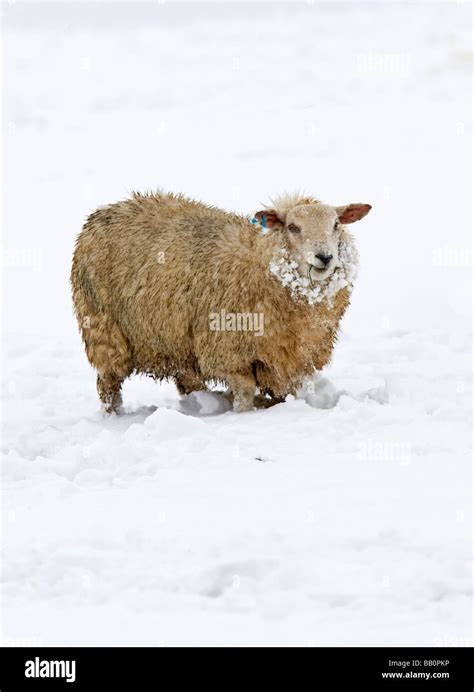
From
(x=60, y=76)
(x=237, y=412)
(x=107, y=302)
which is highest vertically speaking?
(x=60, y=76)

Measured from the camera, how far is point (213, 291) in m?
8.00

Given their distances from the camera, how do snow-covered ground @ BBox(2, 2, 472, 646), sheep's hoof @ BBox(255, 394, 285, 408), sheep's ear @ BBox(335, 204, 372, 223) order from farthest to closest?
sheep's hoof @ BBox(255, 394, 285, 408) < sheep's ear @ BBox(335, 204, 372, 223) < snow-covered ground @ BBox(2, 2, 472, 646)

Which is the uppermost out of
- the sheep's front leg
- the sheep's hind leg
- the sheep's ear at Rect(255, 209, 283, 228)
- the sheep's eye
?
the sheep's ear at Rect(255, 209, 283, 228)

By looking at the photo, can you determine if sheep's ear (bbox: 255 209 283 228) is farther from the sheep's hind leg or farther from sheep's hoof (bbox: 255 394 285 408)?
the sheep's hind leg

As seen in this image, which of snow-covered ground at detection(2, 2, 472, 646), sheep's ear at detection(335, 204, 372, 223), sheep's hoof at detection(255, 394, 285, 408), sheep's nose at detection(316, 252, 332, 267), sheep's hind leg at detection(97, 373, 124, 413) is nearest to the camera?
snow-covered ground at detection(2, 2, 472, 646)

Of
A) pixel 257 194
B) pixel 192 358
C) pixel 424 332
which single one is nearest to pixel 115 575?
pixel 192 358

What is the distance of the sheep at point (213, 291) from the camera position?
25.3ft

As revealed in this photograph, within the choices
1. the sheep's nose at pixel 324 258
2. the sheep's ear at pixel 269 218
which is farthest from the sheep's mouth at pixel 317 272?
the sheep's ear at pixel 269 218

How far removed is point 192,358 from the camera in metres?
8.32

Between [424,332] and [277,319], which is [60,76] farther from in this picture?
[277,319]

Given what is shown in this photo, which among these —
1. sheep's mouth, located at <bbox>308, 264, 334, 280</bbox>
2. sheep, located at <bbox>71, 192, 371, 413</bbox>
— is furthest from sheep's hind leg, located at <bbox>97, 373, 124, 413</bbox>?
sheep's mouth, located at <bbox>308, 264, 334, 280</bbox>

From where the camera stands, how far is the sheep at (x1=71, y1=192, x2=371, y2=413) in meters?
7.72

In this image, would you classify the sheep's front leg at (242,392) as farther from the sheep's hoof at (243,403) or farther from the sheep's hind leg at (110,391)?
the sheep's hind leg at (110,391)

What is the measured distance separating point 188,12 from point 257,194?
34.2 ft
